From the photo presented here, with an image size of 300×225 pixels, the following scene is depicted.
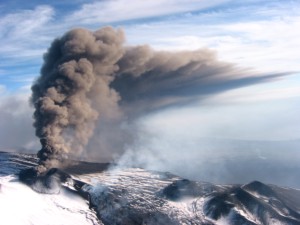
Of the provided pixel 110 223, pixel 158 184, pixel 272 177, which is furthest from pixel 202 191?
pixel 272 177

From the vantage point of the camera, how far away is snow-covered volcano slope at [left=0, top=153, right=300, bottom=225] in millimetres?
53156

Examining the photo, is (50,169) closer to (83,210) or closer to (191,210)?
(83,210)

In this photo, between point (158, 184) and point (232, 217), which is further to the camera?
point (158, 184)

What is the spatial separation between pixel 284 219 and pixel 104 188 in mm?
29116

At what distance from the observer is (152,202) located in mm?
59344

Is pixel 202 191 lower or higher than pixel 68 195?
lower

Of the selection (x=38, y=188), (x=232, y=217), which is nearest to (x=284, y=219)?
(x=232, y=217)

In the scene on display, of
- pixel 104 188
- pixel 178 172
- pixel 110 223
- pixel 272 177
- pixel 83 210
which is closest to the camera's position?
pixel 110 223

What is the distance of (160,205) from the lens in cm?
5841

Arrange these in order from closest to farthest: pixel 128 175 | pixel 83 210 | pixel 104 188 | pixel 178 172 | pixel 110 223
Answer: pixel 110 223, pixel 83 210, pixel 104 188, pixel 128 175, pixel 178 172

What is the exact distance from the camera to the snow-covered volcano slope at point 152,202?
53156mm

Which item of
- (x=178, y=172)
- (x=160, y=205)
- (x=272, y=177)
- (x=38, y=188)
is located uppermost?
(x=38, y=188)

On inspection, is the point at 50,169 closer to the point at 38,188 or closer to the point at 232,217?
the point at 38,188

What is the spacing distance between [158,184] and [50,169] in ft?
65.3
